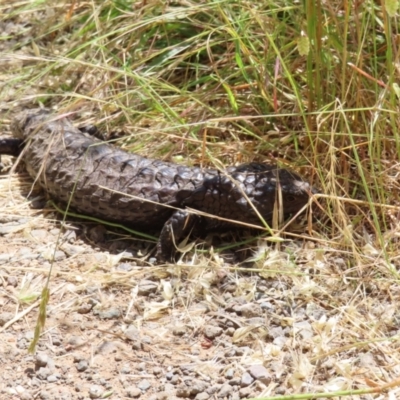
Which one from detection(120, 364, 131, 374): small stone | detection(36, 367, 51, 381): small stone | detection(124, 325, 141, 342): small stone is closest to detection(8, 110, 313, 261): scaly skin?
detection(124, 325, 141, 342): small stone

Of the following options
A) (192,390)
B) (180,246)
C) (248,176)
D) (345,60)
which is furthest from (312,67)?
(192,390)

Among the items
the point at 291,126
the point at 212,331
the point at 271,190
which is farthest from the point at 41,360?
the point at 291,126

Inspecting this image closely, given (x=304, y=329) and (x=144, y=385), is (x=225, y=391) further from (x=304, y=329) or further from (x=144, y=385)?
(x=304, y=329)

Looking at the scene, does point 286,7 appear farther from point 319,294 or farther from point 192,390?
point 192,390

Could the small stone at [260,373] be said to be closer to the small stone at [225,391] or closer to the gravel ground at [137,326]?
the gravel ground at [137,326]

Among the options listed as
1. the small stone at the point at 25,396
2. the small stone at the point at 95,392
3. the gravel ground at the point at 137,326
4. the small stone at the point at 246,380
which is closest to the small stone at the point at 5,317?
the gravel ground at the point at 137,326

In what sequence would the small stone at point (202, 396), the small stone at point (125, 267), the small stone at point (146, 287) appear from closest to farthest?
the small stone at point (202, 396) → the small stone at point (146, 287) → the small stone at point (125, 267)
